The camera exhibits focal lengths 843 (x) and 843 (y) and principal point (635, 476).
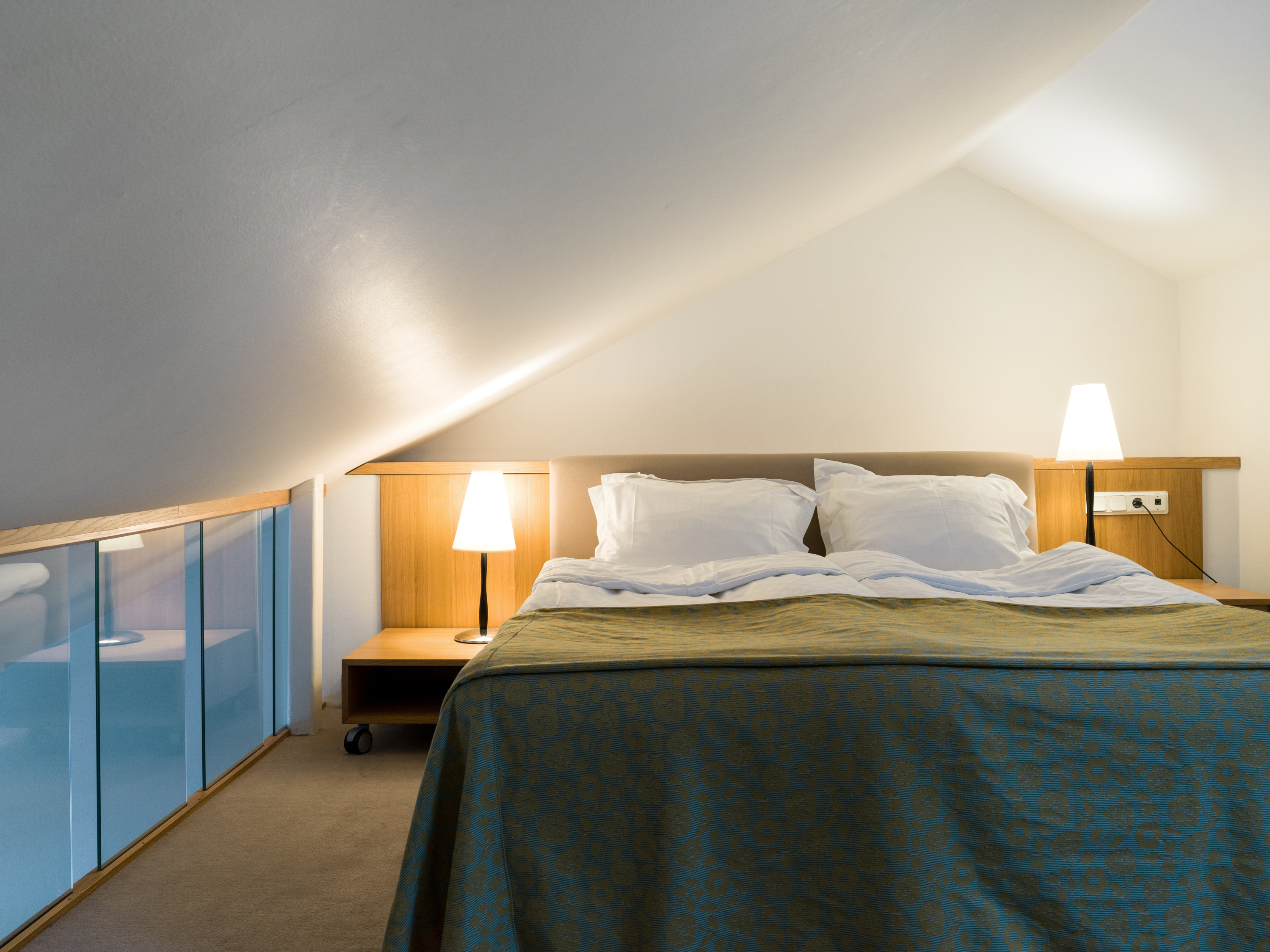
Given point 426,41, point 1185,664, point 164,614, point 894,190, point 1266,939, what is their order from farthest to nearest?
point 894,190
point 164,614
point 1185,664
point 1266,939
point 426,41

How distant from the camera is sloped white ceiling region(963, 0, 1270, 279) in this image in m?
2.22

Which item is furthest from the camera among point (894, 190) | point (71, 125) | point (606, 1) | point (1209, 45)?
point (894, 190)

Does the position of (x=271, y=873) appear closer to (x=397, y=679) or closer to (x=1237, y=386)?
(x=397, y=679)

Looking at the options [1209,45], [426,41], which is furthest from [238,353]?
[1209,45]

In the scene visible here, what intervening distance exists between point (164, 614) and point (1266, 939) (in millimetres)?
2130

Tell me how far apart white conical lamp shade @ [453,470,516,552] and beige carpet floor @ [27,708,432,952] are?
0.72 metres

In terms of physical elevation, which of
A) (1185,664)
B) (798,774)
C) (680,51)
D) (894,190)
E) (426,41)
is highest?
(894,190)

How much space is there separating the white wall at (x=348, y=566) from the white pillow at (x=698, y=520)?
904 mm

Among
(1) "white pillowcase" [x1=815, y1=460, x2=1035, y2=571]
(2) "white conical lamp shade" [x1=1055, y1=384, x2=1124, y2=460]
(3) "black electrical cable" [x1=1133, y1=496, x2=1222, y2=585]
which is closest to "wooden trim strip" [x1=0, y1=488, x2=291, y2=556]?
(1) "white pillowcase" [x1=815, y1=460, x2=1035, y2=571]

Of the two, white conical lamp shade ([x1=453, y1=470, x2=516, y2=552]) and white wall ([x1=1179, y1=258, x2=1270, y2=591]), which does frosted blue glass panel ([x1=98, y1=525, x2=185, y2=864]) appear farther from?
white wall ([x1=1179, y1=258, x2=1270, y2=591])

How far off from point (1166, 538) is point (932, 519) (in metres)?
1.25

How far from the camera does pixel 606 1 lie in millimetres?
700

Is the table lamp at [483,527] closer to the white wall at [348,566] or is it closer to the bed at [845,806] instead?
the white wall at [348,566]

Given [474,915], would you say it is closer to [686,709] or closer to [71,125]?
[686,709]
